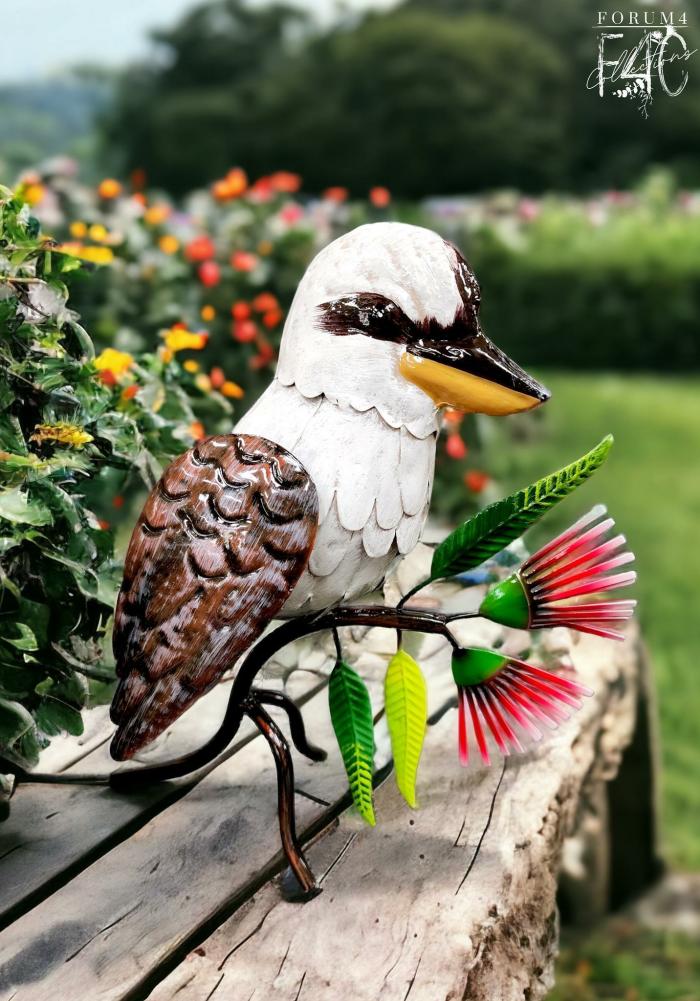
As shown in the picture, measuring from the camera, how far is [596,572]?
133cm

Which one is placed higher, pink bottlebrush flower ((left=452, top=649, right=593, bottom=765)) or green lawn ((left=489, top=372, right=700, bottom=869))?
pink bottlebrush flower ((left=452, top=649, right=593, bottom=765))

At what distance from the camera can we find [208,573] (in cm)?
123

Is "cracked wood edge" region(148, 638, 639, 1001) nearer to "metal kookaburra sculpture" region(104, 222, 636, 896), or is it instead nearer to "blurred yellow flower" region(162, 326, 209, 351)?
"metal kookaburra sculpture" region(104, 222, 636, 896)

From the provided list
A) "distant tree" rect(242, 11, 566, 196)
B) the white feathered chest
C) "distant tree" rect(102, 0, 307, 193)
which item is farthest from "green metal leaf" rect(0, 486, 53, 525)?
"distant tree" rect(102, 0, 307, 193)

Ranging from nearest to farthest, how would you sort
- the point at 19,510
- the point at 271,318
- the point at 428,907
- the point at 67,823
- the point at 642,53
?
the point at 19,510, the point at 428,907, the point at 67,823, the point at 271,318, the point at 642,53

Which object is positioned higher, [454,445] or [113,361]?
[113,361]

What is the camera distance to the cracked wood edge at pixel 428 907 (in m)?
1.19

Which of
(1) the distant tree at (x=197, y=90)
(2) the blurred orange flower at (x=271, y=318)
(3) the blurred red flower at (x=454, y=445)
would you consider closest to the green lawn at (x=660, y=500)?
(3) the blurred red flower at (x=454, y=445)

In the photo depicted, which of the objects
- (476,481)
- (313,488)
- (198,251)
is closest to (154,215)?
(198,251)

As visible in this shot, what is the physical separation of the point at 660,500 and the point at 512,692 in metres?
3.81

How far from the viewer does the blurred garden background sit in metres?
1.35

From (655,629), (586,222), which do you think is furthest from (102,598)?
(586,222)

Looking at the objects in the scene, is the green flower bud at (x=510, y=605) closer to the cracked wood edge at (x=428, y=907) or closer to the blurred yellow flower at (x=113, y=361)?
the cracked wood edge at (x=428, y=907)

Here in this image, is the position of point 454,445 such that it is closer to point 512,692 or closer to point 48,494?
point 512,692
